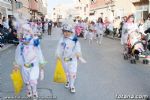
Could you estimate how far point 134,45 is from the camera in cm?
1253

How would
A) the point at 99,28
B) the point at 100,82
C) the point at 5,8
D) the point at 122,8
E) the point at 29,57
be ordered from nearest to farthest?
the point at 29,57 → the point at 100,82 → the point at 99,28 → the point at 5,8 → the point at 122,8

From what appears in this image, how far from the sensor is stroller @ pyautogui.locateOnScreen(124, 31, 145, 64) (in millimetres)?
12453

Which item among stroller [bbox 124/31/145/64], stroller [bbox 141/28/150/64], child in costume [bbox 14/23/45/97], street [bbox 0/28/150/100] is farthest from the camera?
stroller [bbox 141/28/150/64]

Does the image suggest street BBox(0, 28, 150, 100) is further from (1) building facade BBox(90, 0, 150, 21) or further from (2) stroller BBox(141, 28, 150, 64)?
(1) building facade BBox(90, 0, 150, 21)

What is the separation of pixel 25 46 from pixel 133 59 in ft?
21.9

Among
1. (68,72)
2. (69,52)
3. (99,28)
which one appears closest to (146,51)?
(68,72)

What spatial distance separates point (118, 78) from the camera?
9648 mm

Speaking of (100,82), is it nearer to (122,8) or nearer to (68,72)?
(68,72)

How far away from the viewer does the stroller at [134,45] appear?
40.9 feet

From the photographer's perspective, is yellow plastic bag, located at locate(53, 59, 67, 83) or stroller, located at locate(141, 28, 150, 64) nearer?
yellow plastic bag, located at locate(53, 59, 67, 83)

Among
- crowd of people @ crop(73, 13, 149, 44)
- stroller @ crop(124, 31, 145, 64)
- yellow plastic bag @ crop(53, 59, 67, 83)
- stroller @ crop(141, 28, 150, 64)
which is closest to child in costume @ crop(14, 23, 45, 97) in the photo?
yellow plastic bag @ crop(53, 59, 67, 83)

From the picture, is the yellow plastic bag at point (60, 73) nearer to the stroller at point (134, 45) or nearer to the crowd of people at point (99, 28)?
the stroller at point (134, 45)

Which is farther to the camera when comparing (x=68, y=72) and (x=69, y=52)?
(x=68, y=72)

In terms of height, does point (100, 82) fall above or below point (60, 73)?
below
